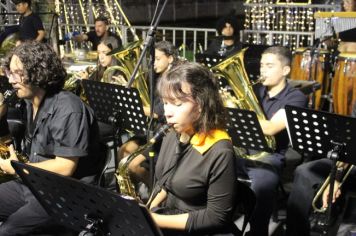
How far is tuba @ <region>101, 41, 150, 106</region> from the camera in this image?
4621 mm

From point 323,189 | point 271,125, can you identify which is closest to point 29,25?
point 271,125

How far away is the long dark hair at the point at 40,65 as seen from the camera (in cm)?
315

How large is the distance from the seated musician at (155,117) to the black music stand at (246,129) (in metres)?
0.77

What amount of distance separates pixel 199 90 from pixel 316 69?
458cm

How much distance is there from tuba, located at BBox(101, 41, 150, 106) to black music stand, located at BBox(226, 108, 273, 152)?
1.23 metres

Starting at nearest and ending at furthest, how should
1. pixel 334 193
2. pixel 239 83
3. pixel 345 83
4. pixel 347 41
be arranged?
pixel 334 193, pixel 239 83, pixel 345 83, pixel 347 41

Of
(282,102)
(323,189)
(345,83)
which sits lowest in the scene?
(323,189)

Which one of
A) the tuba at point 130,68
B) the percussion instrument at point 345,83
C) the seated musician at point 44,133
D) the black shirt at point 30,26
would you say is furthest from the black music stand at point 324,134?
the black shirt at point 30,26

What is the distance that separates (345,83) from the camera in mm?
6258

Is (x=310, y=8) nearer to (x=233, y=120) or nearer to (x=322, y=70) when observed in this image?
(x=322, y=70)

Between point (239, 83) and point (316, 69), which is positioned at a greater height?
point (239, 83)

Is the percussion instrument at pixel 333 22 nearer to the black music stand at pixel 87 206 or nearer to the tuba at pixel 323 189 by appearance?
the tuba at pixel 323 189

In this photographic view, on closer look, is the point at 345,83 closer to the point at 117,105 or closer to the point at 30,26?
the point at 117,105

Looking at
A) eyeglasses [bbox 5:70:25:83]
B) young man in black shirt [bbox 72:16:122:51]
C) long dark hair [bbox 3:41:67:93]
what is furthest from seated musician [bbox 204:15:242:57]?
eyeglasses [bbox 5:70:25:83]
